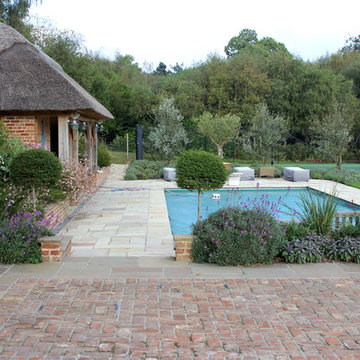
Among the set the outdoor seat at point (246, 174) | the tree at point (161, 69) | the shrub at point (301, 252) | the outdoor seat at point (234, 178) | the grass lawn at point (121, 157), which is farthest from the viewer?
the tree at point (161, 69)

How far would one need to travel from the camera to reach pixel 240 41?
4469cm

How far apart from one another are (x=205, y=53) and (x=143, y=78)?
7.13 metres

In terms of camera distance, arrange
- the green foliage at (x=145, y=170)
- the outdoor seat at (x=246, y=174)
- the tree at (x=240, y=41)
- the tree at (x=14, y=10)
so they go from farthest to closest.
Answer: the tree at (x=240, y=41) < the tree at (x=14, y=10) < the outdoor seat at (x=246, y=174) < the green foliage at (x=145, y=170)

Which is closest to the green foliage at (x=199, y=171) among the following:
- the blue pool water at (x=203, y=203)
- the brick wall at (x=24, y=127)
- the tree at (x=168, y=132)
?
the blue pool water at (x=203, y=203)

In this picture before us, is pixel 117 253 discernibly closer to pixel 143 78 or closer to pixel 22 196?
pixel 22 196

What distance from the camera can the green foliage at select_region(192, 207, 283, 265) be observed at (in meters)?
4.78

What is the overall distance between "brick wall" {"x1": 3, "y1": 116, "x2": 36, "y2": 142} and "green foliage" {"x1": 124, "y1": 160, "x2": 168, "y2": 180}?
6340mm

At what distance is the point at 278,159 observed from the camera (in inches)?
898

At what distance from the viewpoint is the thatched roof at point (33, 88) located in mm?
8195

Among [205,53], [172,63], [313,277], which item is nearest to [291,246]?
[313,277]

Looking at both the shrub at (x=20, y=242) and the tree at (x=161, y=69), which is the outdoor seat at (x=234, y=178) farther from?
the tree at (x=161, y=69)

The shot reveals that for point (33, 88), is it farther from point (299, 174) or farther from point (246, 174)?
point (299, 174)

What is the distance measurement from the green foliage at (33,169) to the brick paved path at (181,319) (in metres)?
2.14

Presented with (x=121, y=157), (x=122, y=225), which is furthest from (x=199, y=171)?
(x=121, y=157)
